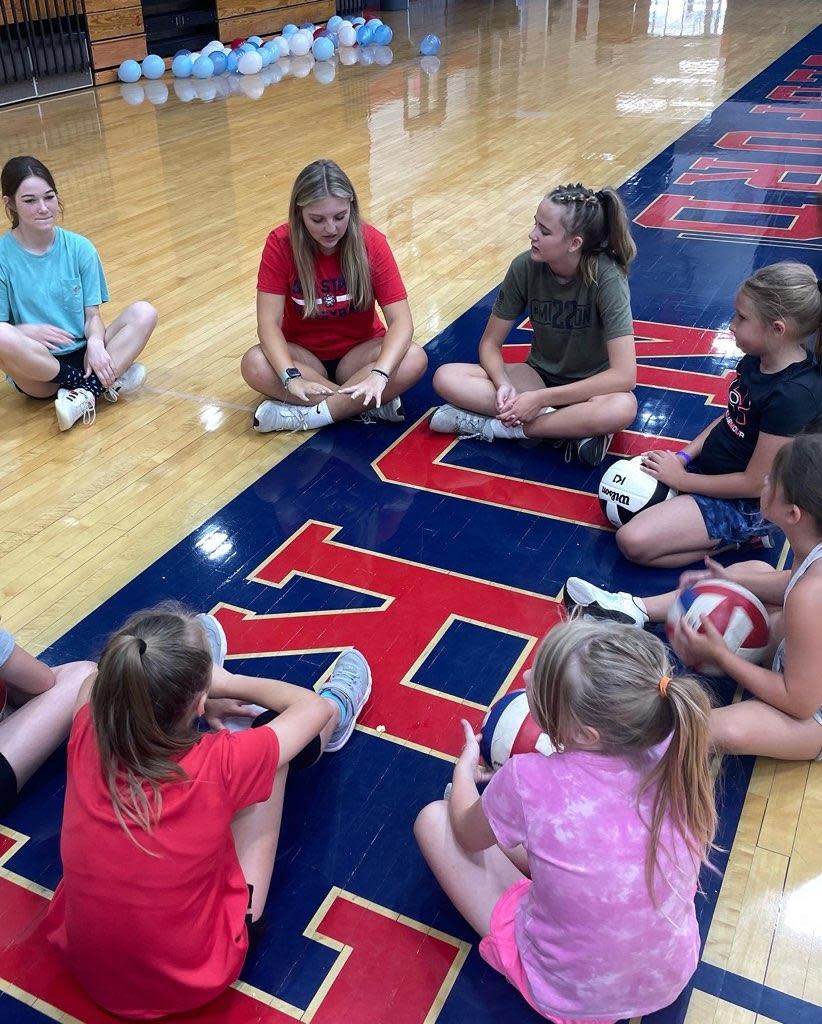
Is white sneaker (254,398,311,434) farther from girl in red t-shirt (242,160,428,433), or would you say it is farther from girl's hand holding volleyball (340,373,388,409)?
girl's hand holding volleyball (340,373,388,409)

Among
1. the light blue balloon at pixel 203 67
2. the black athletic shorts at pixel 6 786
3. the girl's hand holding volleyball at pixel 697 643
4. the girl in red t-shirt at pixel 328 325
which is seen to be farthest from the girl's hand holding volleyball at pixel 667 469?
the light blue balloon at pixel 203 67

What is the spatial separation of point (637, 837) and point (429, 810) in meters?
0.55

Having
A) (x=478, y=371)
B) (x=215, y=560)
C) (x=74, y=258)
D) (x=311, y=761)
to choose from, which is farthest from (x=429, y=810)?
(x=74, y=258)

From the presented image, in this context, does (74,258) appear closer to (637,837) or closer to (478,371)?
(478,371)

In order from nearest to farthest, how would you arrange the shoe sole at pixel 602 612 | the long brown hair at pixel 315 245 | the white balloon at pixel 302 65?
the shoe sole at pixel 602 612, the long brown hair at pixel 315 245, the white balloon at pixel 302 65

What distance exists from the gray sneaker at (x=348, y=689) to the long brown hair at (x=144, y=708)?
2.22 feet

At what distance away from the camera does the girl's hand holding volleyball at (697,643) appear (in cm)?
214

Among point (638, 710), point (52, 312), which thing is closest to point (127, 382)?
point (52, 312)

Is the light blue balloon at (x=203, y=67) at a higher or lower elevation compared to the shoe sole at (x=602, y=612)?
higher

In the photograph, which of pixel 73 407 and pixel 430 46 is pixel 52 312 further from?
pixel 430 46

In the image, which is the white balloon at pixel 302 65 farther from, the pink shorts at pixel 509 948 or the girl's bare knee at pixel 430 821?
the pink shorts at pixel 509 948

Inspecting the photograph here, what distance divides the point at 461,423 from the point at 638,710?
7.17 feet

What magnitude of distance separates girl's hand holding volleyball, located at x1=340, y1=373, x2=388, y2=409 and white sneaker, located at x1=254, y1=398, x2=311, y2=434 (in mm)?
218

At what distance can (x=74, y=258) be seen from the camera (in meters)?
3.63
